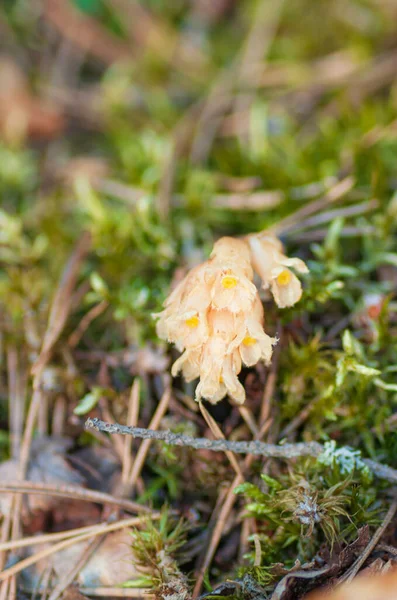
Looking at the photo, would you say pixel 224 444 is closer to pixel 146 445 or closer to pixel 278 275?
pixel 146 445

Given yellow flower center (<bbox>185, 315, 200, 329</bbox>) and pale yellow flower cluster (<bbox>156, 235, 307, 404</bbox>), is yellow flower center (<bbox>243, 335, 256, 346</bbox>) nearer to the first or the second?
pale yellow flower cluster (<bbox>156, 235, 307, 404</bbox>)

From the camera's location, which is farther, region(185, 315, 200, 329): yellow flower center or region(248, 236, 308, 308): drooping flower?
region(248, 236, 308, 308): drooping flower

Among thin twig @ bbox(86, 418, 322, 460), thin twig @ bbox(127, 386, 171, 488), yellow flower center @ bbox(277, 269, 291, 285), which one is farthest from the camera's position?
thin twig @ bbox(127, 386, 171, 488)

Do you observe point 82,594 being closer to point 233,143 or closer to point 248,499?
point 248,499

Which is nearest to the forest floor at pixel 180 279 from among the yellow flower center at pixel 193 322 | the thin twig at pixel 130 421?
the thin twig at pixel 130 421

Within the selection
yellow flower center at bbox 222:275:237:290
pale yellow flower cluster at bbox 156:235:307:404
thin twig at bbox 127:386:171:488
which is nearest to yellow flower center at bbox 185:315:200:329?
pale yellow flower cluster at bbox 156:235:307:404

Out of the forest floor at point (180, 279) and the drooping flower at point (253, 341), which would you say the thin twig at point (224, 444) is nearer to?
the forest floor at point (180, 279)

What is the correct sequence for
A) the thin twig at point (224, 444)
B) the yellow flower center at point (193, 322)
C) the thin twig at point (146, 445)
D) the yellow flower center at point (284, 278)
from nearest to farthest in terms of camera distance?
the thin twig at point (224, 444), the yellow flower center at point (193, 322), the yellow flower center at point (284, 278), the thin twig at point (146, 445)
